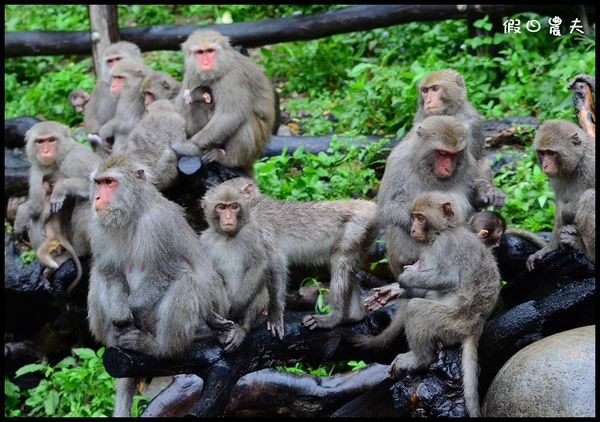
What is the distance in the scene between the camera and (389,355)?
6.89m

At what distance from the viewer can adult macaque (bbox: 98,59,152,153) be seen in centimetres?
1010

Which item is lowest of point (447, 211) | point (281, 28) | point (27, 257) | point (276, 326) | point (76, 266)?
point (27, 257)

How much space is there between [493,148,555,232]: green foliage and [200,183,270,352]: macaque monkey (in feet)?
11.0

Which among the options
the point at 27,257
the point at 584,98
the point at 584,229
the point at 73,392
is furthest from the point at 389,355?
the point at 27,257

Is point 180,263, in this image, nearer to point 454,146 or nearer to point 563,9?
point 454,146

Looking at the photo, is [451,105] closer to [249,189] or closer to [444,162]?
[444,162]

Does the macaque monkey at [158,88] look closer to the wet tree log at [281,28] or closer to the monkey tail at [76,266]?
the monkey tail at [76,266]

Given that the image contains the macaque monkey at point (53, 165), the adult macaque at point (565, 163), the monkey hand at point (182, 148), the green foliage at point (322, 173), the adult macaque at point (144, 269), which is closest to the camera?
the adult macaque at point (144, 269)

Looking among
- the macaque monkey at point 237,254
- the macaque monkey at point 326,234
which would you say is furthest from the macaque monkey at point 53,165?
the macaque monkey at point 237,254

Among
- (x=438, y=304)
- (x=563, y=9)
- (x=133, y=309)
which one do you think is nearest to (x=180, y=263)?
(x=133, y=309)

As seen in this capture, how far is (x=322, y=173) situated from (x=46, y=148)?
2.84m

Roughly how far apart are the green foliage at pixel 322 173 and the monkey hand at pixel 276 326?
3.00 m

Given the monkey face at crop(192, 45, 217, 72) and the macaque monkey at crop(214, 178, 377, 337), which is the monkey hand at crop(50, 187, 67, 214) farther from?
the macaque monkey at crop(214, 178, 377, 337)

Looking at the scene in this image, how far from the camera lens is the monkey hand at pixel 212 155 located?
368 inches
